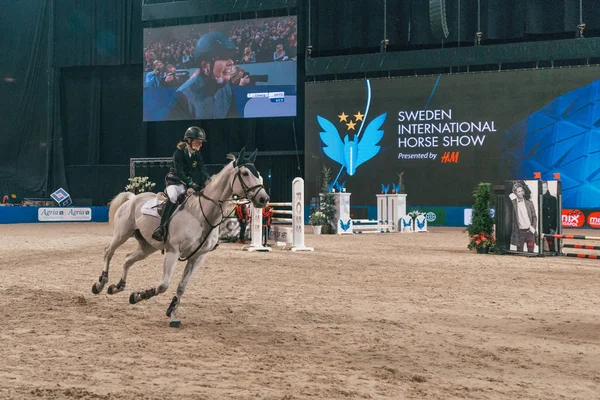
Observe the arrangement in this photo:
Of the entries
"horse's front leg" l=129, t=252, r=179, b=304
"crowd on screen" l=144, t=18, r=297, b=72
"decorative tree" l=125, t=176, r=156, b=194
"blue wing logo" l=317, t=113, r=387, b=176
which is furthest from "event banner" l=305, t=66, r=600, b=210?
"horse's front leg" l=129, t=252, r=179, b=304

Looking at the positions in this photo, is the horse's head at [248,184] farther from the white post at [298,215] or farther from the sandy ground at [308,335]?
the white post at [298,215]

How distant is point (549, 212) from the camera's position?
1434 centimetres

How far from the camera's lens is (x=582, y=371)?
467cm

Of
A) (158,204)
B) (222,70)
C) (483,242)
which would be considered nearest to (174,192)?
(158,204)

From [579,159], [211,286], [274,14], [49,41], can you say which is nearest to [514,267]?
[211,286]

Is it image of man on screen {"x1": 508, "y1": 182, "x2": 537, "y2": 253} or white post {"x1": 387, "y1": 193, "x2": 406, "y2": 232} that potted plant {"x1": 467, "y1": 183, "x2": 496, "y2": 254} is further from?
white post {"x1": 387, "y1": 193, "x2": 406, "y2": 232}

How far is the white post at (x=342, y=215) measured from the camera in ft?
74.6

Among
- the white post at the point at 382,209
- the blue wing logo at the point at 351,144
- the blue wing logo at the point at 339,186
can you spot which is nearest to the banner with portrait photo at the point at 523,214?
the white post at the point at 382,209

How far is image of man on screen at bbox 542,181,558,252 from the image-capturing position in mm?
14281

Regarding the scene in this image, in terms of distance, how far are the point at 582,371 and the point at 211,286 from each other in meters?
5.67

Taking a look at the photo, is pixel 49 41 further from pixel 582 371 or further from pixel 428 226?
pixel 582 371

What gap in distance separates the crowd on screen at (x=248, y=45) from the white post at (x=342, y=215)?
20.3 feet

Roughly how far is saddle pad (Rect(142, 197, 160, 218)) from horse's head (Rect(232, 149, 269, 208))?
1.04 meters

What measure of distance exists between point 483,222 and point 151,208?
10.0 metres
